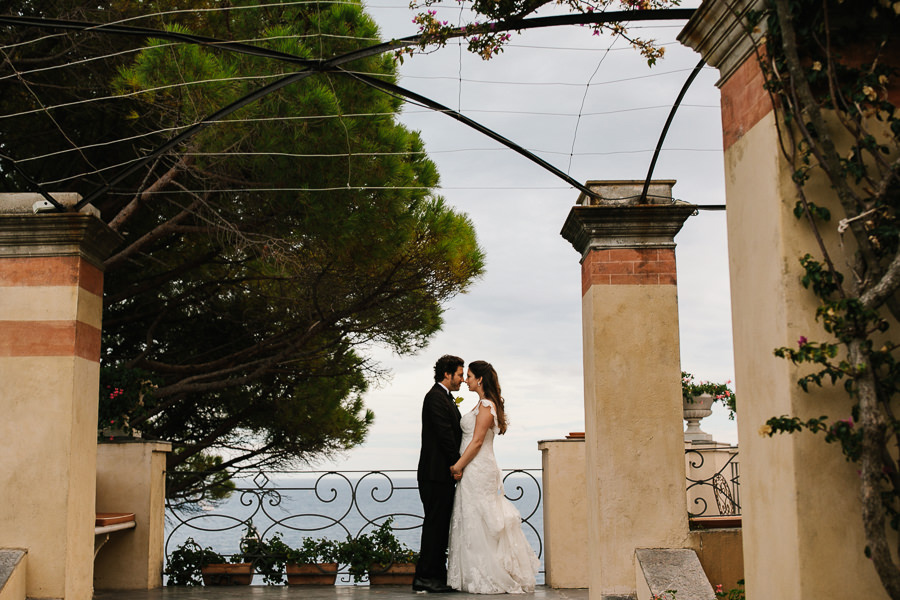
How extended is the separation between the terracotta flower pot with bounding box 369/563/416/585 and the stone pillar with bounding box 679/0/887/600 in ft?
16.7

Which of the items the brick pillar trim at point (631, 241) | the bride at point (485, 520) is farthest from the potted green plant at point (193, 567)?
the brick pillar trim at point (631, 241)

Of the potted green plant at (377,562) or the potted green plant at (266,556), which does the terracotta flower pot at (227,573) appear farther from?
the potted green plant at (377,562)

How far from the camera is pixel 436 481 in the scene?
24.0 ft

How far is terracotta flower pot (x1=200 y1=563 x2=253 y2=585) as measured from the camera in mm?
7992

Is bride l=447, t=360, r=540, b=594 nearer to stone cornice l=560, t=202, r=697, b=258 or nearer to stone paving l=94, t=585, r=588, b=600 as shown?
stone paving l=94, t=585, r=588, b=600

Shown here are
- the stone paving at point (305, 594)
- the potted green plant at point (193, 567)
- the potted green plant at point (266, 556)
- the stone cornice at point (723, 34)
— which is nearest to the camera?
the stone cornice at point (723, 34)

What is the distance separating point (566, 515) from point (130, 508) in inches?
146

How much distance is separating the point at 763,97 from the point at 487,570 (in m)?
4.87

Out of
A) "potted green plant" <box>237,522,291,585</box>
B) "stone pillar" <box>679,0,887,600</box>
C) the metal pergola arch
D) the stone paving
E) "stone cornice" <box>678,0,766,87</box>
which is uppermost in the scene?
the metal pergola arch

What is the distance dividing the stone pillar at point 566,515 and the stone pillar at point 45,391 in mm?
3719

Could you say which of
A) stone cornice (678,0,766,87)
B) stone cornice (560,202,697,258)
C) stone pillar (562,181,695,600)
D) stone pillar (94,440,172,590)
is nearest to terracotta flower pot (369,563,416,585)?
stone pillar (94,440,172,590)

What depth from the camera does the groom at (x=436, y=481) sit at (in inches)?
284

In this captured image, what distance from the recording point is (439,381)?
7.54 meters

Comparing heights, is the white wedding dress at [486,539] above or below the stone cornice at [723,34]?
below
